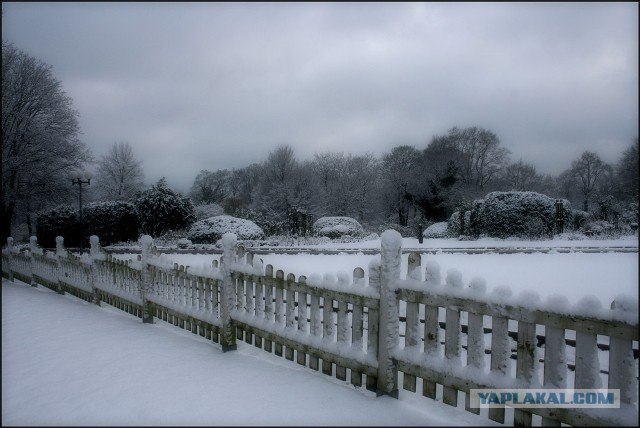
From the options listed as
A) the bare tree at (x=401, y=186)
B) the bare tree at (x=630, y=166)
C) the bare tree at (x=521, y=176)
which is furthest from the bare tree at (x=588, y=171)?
the bare tree at (x=630, y=166)

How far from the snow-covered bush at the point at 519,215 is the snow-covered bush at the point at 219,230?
44.5 ft

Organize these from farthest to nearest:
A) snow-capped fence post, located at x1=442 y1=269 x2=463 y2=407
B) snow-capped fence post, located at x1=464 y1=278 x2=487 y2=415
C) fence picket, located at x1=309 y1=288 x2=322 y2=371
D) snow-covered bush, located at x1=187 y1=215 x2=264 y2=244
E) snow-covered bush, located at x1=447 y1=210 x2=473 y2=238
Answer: snow-covered bush, located at x1=447 y1=210 x2=473 y2=238 < snow-covered bush, located at x1=187 y1=215 x2=264 y2=244 < fence picket, located at x1=309 y1=288 x2=322 y2=371 < snow-capped fence post, located at x1=442 y1=269 x2=463 y2=407 < snow-capped fence post, located at x1=464 y1=278 x2=487 y2=415

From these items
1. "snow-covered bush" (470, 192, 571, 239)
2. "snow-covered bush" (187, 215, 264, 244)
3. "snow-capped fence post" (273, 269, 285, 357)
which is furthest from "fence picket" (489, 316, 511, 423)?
"snow-covered bush" (470, 192, 571, 239)

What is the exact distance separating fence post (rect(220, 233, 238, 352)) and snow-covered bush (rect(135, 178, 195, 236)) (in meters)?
22.7

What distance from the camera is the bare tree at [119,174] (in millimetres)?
48594

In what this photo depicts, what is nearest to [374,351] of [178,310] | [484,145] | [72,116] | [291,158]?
[178,310]

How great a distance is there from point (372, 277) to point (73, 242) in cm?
2637

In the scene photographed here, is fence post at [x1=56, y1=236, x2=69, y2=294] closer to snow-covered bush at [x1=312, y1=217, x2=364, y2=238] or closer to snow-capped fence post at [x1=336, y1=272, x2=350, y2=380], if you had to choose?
snow-capped fence post at [x1=336, y1=272, x2=350, y2=380]

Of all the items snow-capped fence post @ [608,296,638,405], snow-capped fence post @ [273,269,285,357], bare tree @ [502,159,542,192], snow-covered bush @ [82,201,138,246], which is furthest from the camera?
bare tree @ [502,159,542,192]

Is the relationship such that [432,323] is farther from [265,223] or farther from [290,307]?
[265,223]

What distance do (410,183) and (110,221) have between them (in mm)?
25823

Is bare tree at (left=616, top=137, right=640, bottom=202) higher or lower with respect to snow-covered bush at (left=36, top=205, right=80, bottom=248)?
higher

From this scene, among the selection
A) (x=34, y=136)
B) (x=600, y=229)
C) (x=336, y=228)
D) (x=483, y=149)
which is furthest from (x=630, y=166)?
(x=483, y=149)

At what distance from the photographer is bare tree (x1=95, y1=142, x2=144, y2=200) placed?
48.6 meters
